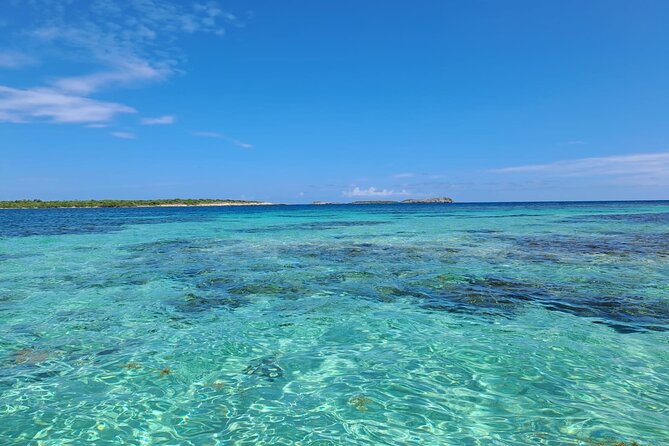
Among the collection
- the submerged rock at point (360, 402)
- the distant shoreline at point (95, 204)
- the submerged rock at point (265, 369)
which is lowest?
the submerged rock at point (360, 402)

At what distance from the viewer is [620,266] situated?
688 inches

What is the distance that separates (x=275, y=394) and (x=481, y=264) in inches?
553

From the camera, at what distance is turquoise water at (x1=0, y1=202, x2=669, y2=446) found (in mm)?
5906

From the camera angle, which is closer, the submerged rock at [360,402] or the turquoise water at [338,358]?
the turquoise water at [338,358]

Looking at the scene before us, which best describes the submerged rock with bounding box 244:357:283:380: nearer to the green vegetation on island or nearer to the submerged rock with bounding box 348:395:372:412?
the submerged rock with bounding box 348:395:372:412

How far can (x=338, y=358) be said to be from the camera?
8.29 meters

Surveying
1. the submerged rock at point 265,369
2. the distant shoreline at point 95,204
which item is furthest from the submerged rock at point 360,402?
the distant shoreline at point 95,204

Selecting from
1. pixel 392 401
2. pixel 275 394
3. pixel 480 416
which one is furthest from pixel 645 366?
pixel 275 394

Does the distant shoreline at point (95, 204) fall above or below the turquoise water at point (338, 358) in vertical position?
above

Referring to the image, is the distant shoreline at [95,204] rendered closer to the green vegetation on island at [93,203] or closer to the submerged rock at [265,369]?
the green vegetation on island at [93,203]

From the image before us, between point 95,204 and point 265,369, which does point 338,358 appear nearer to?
point 265,369

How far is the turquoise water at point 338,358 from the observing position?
591 cm

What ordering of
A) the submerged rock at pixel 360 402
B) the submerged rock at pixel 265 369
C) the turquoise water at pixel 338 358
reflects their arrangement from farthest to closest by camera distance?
the submerged rock at pixel 265 369, the submerged rock at pixel 360 402, the turquoise water at pixel 338 358

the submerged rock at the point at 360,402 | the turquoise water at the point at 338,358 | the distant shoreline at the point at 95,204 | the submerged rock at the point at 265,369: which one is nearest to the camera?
the turquoise water at the point at 338,358
